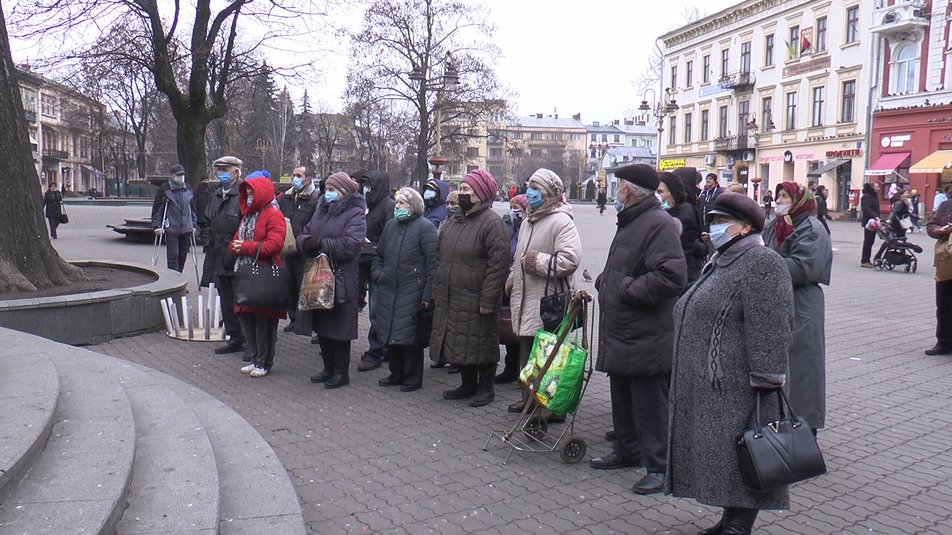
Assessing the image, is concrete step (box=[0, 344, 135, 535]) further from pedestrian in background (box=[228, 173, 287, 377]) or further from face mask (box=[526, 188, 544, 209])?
face mask (box=[526, 188, 544, 209])

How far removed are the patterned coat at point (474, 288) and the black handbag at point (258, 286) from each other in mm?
1532

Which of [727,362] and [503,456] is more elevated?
[727,362]

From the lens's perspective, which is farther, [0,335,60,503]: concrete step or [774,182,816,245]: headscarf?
[774,182,816,245]: headscarf

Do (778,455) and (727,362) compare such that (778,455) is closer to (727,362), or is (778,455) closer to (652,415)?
(727,362)

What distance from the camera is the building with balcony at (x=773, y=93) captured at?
134ft

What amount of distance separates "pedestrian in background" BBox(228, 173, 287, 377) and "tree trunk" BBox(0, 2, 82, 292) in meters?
3.34

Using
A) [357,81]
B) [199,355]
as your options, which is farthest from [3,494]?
[357,81]

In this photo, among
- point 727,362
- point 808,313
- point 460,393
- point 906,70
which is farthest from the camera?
point 906,70

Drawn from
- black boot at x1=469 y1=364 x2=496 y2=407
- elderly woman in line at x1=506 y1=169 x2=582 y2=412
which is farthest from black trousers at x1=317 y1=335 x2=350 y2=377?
elderly woman in line at x1=506 y1=169 x2=582 y2=412

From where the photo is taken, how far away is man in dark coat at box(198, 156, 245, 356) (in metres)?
7.95

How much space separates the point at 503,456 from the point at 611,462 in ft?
2.38

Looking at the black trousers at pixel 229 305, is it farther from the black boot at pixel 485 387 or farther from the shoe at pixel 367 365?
the black boot at pixel 485 387

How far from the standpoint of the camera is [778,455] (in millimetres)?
3344

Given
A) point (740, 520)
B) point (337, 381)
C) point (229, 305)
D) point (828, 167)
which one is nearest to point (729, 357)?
point (740, 520)
